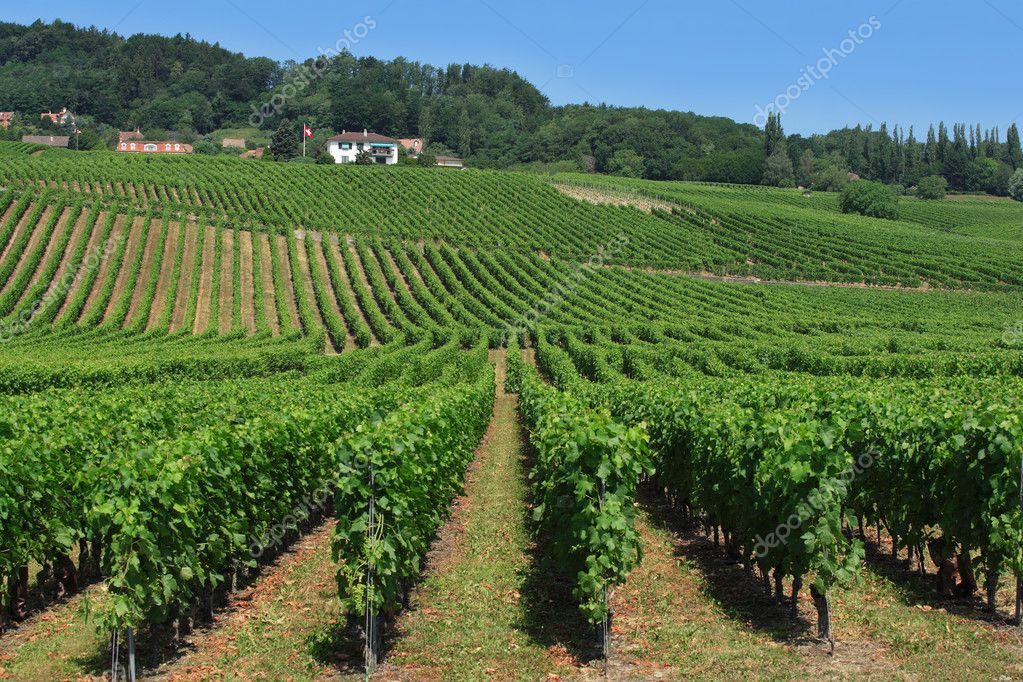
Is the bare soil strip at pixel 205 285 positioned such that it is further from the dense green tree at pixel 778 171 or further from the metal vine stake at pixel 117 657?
the dense green tree at pixel 778 171

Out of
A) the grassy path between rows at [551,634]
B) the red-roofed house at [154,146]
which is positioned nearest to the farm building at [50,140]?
the red-roofed house at [154,146]

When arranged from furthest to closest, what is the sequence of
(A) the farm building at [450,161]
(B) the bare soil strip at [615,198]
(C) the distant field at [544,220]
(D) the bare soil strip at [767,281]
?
(A) the farm building at [450,161] → (B) the bare soil strip at [615,198] → (C) the distant field at [544,220] → (D) the bare soil strip at [767,281]

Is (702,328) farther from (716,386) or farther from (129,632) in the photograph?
(129,632)

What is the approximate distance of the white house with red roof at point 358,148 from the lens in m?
160

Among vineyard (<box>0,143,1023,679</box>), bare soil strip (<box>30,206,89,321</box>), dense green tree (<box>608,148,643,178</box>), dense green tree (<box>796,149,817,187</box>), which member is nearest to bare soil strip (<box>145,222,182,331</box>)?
bare soil strip (<box>30,206,89,321</box>)

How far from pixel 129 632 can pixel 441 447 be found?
6.38m

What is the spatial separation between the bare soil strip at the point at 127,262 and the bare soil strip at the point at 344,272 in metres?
Result: 14.6

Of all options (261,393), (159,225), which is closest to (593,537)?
(261,393)

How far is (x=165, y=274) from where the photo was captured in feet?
224

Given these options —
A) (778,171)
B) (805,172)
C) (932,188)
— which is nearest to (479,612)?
(932,188)

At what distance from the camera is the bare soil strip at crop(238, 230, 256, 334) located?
Result: 6209 cm

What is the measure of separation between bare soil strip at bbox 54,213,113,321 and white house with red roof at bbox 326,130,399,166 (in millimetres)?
85931

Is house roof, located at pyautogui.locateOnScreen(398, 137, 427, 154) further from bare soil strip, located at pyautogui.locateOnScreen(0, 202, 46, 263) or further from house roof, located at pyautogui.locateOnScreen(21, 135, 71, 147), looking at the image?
bare soil strip, located at pyautogui.locateOnScreen(0, 202, 46, 263)

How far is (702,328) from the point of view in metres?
57.2
